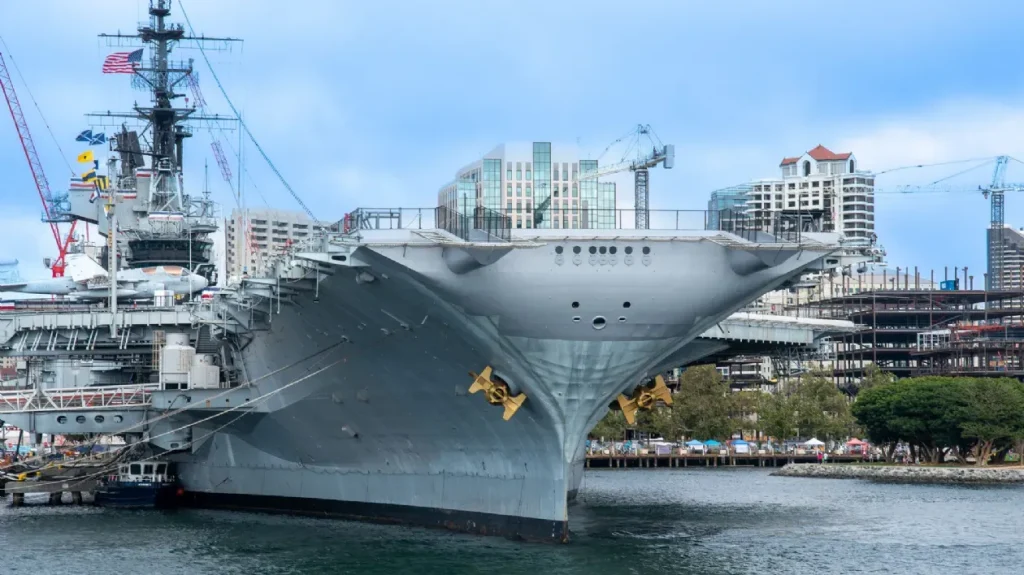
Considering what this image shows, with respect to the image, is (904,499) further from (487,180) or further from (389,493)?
(389,493)

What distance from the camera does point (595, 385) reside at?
26219mm

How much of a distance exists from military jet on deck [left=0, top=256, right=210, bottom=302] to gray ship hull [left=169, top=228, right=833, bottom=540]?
11.8m

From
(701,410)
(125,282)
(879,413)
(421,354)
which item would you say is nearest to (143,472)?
(125,282)

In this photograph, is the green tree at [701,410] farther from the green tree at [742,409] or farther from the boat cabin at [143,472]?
the boat cabin at [143,472]

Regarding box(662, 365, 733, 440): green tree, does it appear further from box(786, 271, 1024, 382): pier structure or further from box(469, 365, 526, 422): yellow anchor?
box(469, 365, 526, 422): yellow anchor

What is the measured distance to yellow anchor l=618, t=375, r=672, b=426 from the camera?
27.8m

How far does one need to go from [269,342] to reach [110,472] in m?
10.2

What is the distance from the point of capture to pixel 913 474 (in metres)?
58.3

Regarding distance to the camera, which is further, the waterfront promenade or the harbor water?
the waterfront promenade

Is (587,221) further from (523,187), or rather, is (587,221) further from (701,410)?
(701,410)

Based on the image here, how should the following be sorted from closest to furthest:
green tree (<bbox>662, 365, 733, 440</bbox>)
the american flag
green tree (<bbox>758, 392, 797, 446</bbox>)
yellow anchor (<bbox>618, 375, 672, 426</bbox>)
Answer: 1. yellow anchor (<bbox>618, 375, 672, 426</bbox>)
2. the american flag
3. green tree (<bbox>758, 392, 797, 446</bbox>)
4. green tree (<bbox>662, 365, 733, 440</bbox>)

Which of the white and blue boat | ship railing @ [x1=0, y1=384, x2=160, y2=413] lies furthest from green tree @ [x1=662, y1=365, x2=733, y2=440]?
ship railing @ [x1=0, y1=384, x2=160, y2=413]

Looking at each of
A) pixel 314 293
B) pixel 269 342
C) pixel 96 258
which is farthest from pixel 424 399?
pixel 96 258

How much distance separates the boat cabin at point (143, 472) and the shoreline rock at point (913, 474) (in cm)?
2972
